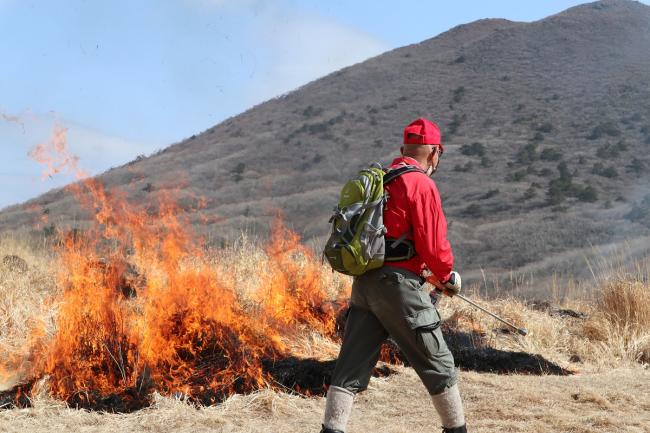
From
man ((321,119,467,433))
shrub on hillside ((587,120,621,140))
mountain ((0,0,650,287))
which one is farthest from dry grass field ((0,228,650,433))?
shrub on hillside ((587,120,621,140))

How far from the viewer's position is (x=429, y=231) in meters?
3.81

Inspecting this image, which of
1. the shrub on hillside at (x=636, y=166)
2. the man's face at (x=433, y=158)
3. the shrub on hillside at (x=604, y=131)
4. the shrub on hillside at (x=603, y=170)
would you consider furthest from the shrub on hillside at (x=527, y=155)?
the man's face at (x=433, y=158)

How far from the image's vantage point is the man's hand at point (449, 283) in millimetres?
4012

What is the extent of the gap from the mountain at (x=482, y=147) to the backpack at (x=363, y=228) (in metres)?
20.8

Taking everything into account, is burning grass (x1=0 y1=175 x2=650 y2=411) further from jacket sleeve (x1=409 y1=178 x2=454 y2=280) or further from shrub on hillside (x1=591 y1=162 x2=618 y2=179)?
shrub on hillside (x1=591 y1=162 x2=618 y2=179)

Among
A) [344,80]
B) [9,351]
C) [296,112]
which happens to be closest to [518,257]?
[9,351]

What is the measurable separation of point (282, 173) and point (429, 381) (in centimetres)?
4187

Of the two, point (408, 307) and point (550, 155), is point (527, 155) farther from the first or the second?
point (408, 307)

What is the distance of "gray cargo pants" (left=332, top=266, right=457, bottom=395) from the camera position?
3.86 meters

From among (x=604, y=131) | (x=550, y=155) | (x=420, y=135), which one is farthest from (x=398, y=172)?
(x=604, y=131)

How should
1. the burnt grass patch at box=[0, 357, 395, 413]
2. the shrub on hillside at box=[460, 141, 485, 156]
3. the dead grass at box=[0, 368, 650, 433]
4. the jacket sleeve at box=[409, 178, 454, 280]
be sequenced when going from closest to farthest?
the jacket sleeve at box=[409, 178, 454, 280] → the dead grass at box=[0, 368, 650, 433] → the burnt grass patch at box=[0, 357, 395, 413] → the shrub on hillside at box=[460, 141, 485, 156]

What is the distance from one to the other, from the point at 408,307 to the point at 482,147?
127 ft

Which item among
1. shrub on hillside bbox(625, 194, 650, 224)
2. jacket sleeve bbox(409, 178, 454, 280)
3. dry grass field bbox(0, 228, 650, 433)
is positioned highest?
jacket sleeve bbox(409, 178, 454, 280)

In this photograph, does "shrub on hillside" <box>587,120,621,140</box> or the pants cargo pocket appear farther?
"shrub on hillside" <box>587,120,621,140</box>
